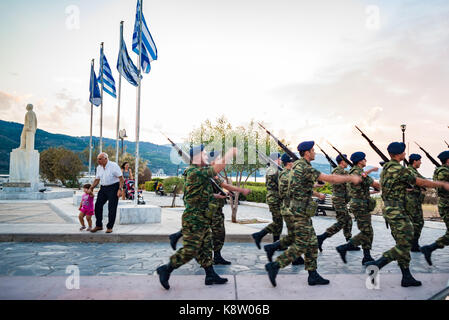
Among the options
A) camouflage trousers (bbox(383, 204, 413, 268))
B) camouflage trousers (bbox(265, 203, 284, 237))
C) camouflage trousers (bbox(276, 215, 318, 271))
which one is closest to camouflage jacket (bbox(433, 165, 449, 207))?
camouflage trousers (bbox(383, 204, 413, 268))

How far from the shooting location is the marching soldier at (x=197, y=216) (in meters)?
4.05

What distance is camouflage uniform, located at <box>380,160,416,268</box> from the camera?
169 inches

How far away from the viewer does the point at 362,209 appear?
19.5ft

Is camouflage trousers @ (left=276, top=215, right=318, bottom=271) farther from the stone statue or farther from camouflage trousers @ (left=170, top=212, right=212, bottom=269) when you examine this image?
the stone statue

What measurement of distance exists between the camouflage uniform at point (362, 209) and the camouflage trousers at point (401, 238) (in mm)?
1338

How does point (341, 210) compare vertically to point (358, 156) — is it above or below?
below

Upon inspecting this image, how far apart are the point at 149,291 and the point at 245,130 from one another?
13322mm

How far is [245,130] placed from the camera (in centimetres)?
1677

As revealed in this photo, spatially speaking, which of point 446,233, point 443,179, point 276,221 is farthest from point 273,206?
point 443,179

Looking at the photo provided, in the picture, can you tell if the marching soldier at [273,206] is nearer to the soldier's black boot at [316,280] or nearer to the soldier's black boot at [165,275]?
the soldier's black boot at [316,280]

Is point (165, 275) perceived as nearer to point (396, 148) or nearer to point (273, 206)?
point (273, 206)

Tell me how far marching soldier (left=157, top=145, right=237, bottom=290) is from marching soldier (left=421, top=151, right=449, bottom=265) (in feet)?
12.8

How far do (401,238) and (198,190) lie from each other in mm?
2887
